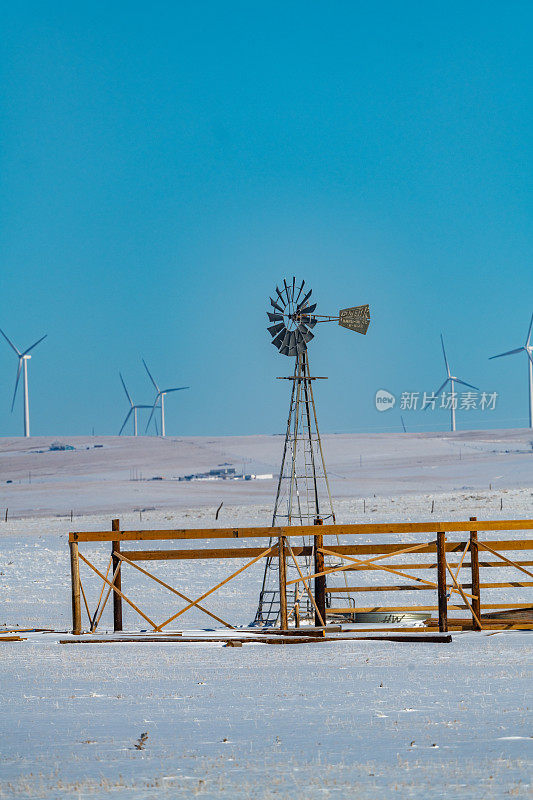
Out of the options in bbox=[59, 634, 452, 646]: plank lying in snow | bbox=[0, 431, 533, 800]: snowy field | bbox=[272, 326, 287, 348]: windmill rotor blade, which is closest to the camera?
bbox=[0, 431, 533, 800]: snowy field

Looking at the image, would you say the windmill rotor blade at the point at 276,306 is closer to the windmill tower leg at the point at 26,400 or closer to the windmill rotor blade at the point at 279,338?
the windmill rotor blade at the point at 279,338

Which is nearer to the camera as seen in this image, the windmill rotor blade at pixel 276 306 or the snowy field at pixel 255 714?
the snowy field at pixel 255 714

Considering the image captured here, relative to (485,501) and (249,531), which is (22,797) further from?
(485,501)

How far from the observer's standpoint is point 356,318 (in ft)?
73.5

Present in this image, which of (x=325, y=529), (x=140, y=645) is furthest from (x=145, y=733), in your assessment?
(x=325, y=529)

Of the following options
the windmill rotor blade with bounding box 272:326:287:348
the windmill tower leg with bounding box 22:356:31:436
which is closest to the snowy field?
the windmill rotor blade with bounding box 272:326:287:348

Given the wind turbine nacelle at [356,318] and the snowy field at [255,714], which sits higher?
the wind turbine nacelle at [356,318]

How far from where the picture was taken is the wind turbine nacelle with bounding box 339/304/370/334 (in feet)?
73.0

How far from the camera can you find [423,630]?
17781mm

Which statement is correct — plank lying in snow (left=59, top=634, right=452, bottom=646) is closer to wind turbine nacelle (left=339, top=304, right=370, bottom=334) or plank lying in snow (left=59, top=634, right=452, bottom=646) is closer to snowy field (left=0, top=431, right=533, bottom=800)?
snowy field (left=0, top=431, right=533, bottom=800)

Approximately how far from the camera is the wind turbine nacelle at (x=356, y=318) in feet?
73.0

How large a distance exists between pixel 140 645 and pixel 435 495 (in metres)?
53.1

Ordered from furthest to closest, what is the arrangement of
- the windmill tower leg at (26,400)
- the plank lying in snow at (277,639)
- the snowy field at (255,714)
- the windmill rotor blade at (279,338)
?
the windmill tower leg at (26,400) < the windmill rotor blade at (279,338) < the plank lying in snow at (277,639) < the snowy field at (255,714)

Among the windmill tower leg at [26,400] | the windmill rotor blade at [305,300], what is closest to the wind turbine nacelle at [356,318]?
the windmill rotor blade at [305,300]
